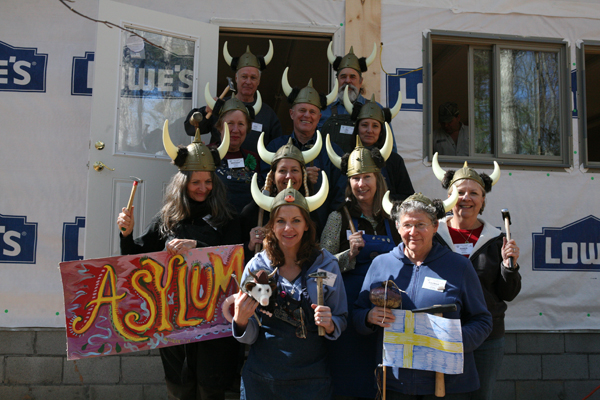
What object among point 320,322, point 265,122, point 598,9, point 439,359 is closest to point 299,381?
point 320,322

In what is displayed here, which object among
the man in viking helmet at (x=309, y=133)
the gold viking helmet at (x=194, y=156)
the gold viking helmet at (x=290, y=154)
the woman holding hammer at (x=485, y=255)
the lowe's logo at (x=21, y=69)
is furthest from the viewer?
the lowe's logo at (x=21, y=69)

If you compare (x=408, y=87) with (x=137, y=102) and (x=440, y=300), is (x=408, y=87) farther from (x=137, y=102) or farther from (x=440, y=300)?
(x=440, y=300)

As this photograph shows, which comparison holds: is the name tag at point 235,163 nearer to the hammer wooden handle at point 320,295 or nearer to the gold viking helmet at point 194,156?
the gold viking helmet at point 194,156

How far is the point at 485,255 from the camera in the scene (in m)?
3.19

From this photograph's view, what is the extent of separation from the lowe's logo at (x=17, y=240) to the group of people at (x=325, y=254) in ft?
6.26

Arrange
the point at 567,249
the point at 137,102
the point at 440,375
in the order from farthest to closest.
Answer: the point at 567,249 < the point at 137,102 < the point at 440,375

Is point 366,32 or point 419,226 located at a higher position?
point 366,32

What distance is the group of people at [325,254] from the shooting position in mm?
2672

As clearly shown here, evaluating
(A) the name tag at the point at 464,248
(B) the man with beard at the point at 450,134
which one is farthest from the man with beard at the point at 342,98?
(A) the name tag at the point at 464,248

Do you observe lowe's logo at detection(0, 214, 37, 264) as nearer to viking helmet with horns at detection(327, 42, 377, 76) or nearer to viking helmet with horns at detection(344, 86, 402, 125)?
viking helmet with horns at detection(344, 86, 402, 125)

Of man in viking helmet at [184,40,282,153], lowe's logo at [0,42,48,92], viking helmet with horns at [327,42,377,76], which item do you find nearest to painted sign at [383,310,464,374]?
man in viking helmet at [184,40,282,153]

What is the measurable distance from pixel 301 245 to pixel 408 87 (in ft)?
9.87

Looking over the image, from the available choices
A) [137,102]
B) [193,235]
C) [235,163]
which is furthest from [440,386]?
[137,102]

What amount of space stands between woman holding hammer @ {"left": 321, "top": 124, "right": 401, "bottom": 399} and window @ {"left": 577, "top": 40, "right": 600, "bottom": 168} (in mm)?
2865
